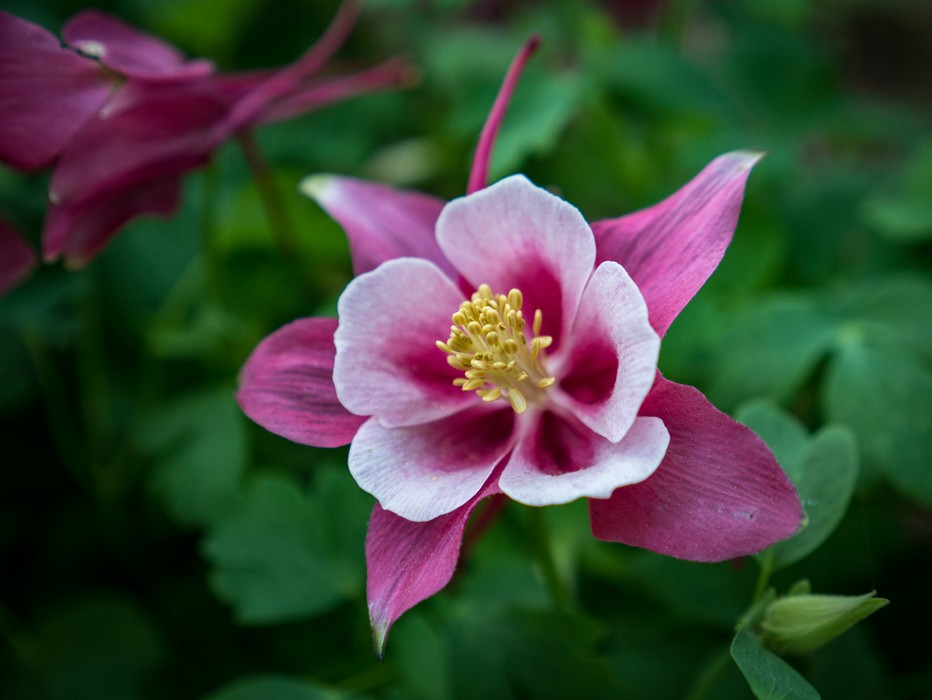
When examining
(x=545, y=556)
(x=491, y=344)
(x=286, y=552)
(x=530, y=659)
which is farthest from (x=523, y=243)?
(x=286, y=552)

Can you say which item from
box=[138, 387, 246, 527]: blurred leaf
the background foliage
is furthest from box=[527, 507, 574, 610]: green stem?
box=[138, 387, 246, 527]: blurred leaf

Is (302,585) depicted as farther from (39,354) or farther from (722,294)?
(722,294)

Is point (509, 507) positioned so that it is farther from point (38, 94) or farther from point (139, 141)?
point (38, 94)

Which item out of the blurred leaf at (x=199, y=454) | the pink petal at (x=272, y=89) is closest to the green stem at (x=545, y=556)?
the blurred leaf at (x=199, y=454)

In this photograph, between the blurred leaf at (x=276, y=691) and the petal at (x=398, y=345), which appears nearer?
the petal at (x=398, y=345)

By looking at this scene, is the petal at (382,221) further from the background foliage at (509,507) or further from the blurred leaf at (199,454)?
the blurred leaf at (199,454)
